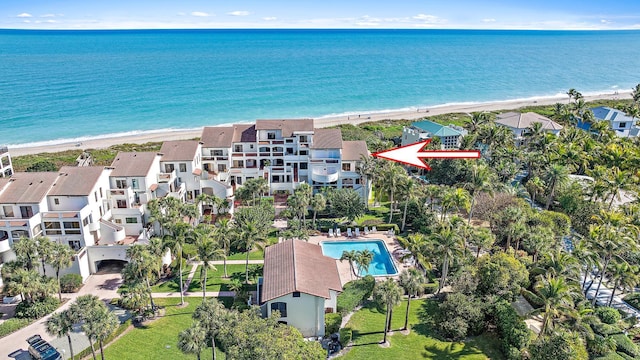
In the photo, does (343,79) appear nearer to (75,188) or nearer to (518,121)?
(518,121)

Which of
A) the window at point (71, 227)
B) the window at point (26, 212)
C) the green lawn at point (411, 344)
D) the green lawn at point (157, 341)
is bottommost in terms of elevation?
the green lawn at point (157, 341)

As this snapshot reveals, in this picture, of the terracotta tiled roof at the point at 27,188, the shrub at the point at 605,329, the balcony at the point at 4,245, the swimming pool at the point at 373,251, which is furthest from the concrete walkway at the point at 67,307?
the shrub at the point at 605,329

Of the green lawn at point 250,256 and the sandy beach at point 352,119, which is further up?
Answer: the sandy beach at point 352,119

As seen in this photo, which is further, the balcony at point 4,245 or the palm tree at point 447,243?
the balcony at point 4,245

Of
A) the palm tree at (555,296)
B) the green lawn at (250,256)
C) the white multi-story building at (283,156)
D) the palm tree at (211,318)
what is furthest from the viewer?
the white multi-story building at (283,156)

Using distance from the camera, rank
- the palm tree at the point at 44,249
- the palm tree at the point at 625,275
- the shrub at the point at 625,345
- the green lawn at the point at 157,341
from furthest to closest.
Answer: the palm tree at the point at 44,249 → the palm tree at the point at 625,275 → the green lawn at the point at 157,341 → the shrub at the point at 625,345

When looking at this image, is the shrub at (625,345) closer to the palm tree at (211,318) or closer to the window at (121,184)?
the palm tree at (211,318)

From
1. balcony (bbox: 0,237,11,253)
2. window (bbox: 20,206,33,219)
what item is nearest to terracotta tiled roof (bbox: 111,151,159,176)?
window (bbox: 20,206,33,219)

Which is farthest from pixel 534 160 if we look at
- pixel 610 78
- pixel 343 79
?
pixel 610 78
